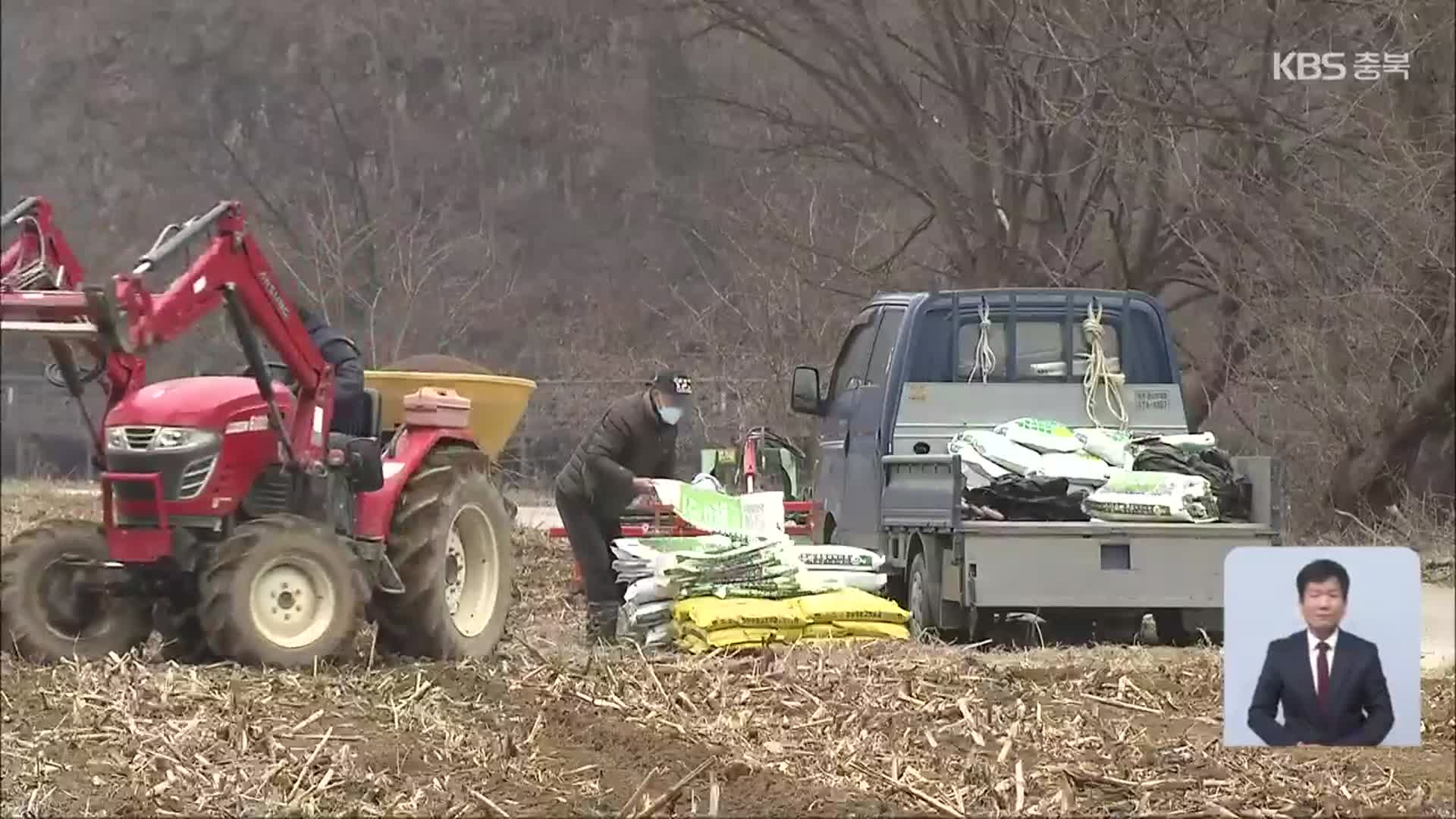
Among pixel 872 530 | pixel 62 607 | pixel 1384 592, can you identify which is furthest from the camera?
pixel 62 607

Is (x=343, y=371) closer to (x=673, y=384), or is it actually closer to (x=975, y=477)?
(x=673, y=384)

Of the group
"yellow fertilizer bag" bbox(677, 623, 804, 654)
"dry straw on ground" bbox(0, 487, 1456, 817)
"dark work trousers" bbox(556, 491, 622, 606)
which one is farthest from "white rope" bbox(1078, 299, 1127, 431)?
"dark work trousers" bbox(556, 491, 622, 606)

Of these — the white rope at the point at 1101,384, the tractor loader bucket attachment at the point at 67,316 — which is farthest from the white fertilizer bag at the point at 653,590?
the tractor loader bucket attachment at the point at 67,316

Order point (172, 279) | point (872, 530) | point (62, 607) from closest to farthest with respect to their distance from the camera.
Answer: point (172, 279) < point (872, 530) < point (62, 607)

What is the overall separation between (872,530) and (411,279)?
195 cm

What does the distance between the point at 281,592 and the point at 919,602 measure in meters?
2.35

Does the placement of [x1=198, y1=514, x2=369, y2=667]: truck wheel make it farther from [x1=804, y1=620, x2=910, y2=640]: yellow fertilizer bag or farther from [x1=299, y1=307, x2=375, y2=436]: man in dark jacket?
[x1=804, y1=620, x2=910, y2=640]: yellow fertilizer bag

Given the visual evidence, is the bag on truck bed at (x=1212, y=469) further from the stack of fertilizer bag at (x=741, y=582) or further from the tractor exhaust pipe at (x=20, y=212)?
the tractor exhaust pipe at (x=20, y=212)

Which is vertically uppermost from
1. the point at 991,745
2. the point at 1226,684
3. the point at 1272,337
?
the point at 1272,337

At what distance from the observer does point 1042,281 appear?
19.9ft

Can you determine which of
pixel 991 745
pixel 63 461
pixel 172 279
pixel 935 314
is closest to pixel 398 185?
pixel 172 279

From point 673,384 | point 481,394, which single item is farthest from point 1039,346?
point 481,394

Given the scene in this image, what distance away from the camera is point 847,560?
7102mm

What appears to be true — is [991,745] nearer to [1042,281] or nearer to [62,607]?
[1042,281]
